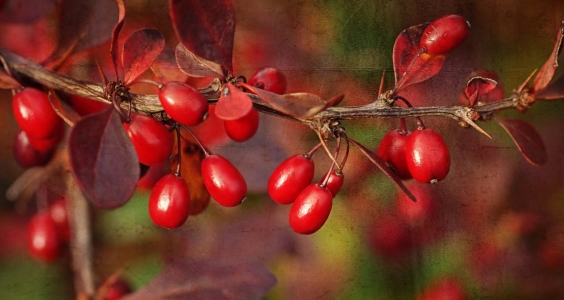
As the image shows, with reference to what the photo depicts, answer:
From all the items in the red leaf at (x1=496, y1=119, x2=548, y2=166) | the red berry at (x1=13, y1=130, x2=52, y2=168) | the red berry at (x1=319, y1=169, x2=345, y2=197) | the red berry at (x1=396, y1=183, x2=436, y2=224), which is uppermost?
the red leaf at (x1=496, y1=119, x2=548, y2=166)

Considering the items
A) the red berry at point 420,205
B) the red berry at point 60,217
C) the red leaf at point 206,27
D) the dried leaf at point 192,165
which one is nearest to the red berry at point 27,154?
the red berry at point 60,217

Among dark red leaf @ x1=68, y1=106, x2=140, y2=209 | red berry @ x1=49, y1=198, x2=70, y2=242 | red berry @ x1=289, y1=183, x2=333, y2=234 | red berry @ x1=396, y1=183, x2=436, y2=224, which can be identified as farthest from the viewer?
red berry @ x1=396, y1=183, x2=436, y2=224

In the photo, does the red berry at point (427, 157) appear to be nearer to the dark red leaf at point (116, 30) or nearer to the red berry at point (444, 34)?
the red berry at point (444, 34)

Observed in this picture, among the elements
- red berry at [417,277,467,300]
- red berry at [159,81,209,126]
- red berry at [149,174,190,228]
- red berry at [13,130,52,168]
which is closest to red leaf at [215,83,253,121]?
red berry at [159,81,209,126]

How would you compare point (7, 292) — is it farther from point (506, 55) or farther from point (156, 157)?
point (506, 55)

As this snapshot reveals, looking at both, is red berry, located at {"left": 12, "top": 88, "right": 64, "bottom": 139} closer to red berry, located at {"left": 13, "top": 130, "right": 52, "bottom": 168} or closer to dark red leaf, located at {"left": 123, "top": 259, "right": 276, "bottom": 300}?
red berry, located at {"left": 13, "top": 130, "right": 52, "bottom": 168}

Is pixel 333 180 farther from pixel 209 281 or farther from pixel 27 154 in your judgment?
pixel 27 154

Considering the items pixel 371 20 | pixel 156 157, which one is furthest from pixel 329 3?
pixel 156 157
